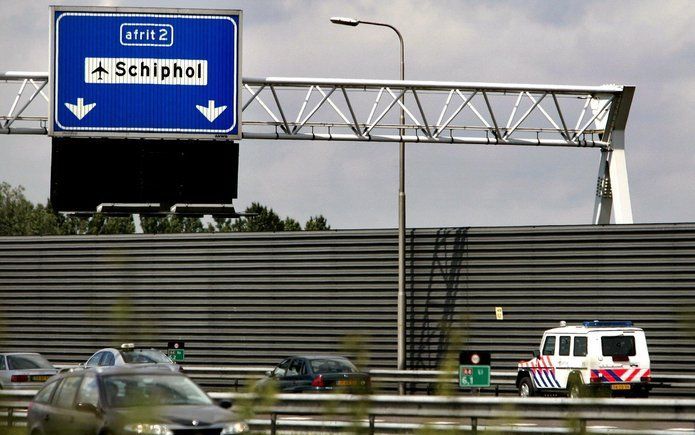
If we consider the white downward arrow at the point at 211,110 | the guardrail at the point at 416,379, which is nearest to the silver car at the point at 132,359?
the guardrail at the point at 416,379

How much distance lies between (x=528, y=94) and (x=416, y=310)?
7062mm

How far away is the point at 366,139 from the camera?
30672 mm

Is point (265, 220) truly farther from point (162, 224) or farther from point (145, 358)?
point (145, 358)

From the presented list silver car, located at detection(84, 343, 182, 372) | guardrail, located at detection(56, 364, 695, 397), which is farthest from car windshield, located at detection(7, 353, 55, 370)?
guardrail, located at detection(56, 364, 695, 397)

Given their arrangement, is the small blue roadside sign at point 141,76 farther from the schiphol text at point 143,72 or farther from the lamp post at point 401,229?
the lamp post at point 401,229

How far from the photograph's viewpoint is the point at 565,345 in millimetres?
25953

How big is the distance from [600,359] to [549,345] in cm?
161

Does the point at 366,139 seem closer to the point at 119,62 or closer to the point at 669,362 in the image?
the point at 119,62

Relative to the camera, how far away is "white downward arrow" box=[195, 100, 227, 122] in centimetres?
3047

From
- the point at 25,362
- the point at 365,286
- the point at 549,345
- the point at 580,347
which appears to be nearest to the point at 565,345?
the point at 580,347

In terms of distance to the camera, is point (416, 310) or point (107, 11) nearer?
point (107, 11)

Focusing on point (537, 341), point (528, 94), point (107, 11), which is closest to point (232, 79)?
point (107, 11)

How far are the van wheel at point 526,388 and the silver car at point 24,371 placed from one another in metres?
10.3

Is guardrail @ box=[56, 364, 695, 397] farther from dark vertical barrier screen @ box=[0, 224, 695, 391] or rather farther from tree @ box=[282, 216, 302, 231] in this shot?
tree @ box=[282, 216, 302, 231]
